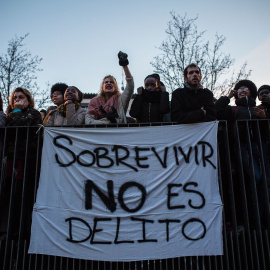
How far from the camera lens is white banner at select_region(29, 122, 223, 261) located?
2.92 m

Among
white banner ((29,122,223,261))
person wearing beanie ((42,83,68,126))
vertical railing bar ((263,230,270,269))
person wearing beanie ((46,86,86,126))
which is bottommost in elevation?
vertical railing bar ((263,230,270,269))

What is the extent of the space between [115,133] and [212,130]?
1.31 m

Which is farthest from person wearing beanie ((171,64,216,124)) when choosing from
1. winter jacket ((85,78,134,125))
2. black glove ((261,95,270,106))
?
black glove ((261,95,270,106))

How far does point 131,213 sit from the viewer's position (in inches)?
118

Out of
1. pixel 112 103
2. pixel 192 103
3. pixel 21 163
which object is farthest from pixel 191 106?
pixel 21 163

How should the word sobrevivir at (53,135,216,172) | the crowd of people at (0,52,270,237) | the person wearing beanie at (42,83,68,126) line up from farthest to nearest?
the person wearing beanie at (42,83,68,126), the crowd of people at (0,52,270,237), the word sobrevivir at (53,135,216,172)

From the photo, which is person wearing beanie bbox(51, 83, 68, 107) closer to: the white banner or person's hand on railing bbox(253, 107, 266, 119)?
the white banner

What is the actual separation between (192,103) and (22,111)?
2.63m

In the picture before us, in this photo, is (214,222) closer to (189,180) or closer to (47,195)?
(189,180)

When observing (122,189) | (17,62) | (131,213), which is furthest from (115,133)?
(17,62)

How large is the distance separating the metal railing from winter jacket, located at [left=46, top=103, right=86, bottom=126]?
614 millimetres

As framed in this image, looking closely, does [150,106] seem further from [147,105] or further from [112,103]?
[112,103]

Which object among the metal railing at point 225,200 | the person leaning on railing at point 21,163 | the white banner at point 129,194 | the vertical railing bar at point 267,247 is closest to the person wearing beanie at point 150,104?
the white banner at point 129,194

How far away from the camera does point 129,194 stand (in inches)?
120
